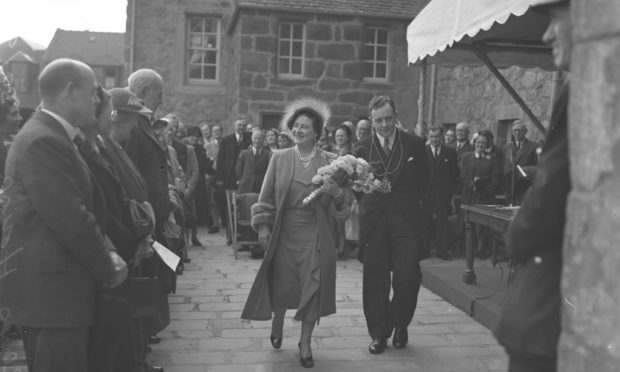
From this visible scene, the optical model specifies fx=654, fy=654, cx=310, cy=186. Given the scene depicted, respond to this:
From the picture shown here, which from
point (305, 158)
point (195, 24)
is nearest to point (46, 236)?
point (305, 158)

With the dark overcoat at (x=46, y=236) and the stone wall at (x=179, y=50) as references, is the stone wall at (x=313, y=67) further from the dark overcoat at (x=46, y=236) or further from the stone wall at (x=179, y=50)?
the dark overcoat at (x=46, y=236)

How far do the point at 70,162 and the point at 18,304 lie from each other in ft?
2.30

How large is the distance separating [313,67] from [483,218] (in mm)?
11276

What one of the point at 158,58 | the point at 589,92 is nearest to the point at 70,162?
the point at 589,92

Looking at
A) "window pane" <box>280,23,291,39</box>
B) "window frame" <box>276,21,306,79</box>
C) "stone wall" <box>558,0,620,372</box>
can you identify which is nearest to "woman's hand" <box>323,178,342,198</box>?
"stone wall" <box>558,0,620,372</box>

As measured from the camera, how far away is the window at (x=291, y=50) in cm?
1725

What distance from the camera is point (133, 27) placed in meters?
19.7

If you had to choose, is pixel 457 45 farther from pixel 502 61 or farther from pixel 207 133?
pixel 207 133

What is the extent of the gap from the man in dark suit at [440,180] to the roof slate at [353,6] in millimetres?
7525

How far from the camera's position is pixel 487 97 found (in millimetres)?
13539

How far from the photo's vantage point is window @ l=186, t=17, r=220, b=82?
787 inches

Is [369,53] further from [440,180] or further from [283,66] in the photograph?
[440,180]

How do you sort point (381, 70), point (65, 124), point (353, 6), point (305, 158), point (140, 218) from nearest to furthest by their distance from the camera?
A: point (65, 124) → point (140, 218) → point (305, 158) → point (353, 6) → point (381, 70)

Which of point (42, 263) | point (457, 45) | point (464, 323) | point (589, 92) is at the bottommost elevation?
point (464, 323)
